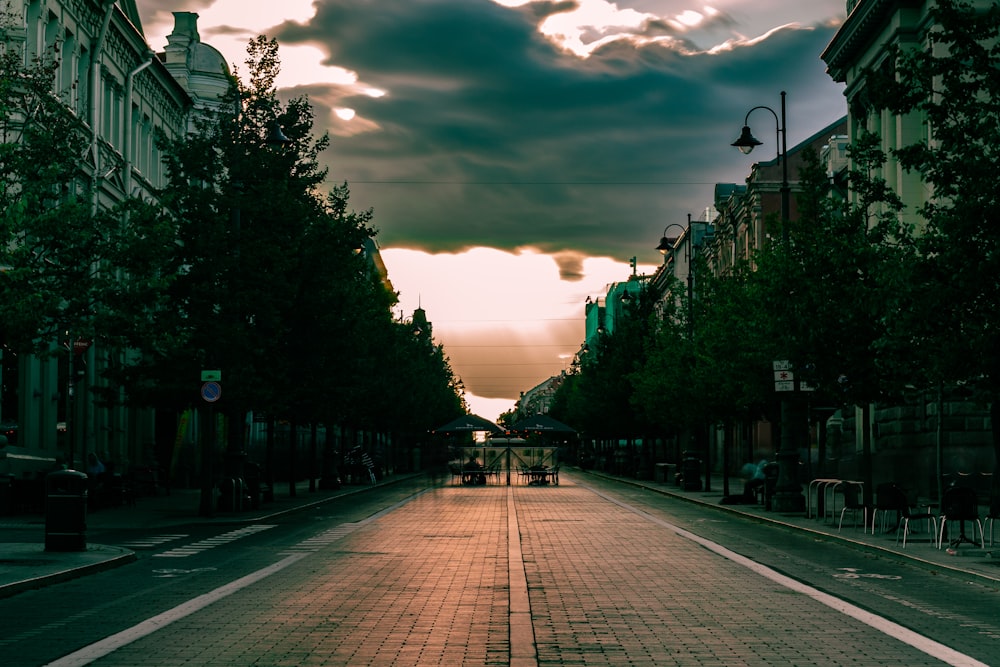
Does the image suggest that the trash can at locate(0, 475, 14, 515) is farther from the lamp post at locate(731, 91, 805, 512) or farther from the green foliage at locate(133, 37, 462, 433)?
the lamp post at locate(731, 91, 805, 512)

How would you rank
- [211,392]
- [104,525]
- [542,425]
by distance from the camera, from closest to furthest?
[104,525]
[211,392]
[542,425]

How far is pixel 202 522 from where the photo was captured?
1081 inches

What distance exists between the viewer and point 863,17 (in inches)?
1834

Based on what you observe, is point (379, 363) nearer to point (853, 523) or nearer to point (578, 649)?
point (853, 523)

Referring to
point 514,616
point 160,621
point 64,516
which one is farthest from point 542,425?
point 160,621

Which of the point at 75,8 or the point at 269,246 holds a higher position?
the point at 75,8

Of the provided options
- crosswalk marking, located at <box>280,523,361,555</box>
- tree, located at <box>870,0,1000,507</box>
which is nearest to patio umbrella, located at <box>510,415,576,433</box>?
crosswalk marking, located at <box>280,523,361,555</box>

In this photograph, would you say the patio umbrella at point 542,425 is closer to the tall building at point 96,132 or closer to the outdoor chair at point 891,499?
the tall building at point 96,132

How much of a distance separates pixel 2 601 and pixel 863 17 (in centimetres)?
3967

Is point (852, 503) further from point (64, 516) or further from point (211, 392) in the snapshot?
point (64, 516)

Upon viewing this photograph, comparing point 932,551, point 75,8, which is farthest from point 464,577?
point 75,8

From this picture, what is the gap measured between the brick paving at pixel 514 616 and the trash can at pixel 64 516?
3.42m

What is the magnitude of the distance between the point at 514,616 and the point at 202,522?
16765 mm

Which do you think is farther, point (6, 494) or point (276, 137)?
point (276, 137)
